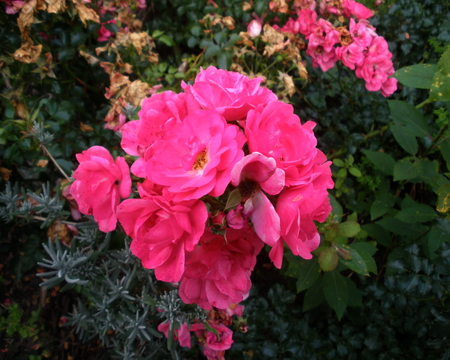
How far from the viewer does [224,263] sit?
0.73 meters

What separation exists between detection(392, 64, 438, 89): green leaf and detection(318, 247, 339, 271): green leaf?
2.43 ft

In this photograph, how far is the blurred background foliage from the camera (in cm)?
125

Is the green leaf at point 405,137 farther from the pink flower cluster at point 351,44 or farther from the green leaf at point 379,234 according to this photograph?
the green leaf at point 379,234

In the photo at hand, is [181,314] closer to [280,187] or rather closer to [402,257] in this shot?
[280,187]

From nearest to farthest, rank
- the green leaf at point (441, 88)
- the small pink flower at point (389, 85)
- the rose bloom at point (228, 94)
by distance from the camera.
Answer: the rose bloom at point (228, 94), the green leaf at point (441, 88), the small pink flower at point (389, 85)

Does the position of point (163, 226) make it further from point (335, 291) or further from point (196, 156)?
point (335, 291)

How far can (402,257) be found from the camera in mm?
1417

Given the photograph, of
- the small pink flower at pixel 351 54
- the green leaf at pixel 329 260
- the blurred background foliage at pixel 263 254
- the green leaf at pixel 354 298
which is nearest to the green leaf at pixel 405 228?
the blurred background foliage at pixel 263 254

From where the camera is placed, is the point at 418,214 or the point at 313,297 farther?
the point at 313,297

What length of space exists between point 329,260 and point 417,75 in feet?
2.74

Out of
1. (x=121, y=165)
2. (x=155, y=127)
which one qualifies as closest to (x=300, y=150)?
(x=155, y=127)

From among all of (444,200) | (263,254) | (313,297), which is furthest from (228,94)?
(263,254)

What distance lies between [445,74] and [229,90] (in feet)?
2.66

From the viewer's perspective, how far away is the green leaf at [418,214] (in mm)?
1422
